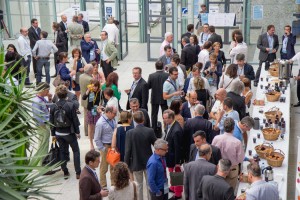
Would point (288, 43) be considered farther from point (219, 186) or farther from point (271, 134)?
point (219, 186)

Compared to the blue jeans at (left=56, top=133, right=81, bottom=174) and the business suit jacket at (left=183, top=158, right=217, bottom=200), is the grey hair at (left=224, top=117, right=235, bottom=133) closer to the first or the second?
the business suit jacket at (left=183, top=158, right=217, bottom=200)

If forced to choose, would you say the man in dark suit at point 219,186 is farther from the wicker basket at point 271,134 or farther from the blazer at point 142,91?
the blazer at point 142,91

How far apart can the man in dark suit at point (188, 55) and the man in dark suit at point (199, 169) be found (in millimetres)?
5682

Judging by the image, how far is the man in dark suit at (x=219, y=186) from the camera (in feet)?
22.5

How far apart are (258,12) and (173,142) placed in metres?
9.55

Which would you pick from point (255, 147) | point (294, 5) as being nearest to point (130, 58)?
point (294, 5)

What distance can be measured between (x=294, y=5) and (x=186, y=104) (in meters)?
8.60

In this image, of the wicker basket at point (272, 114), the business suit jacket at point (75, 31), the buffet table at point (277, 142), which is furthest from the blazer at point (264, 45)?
the business suit jacket at point (75, 31)

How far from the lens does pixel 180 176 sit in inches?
342

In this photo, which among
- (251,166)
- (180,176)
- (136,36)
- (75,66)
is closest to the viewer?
(251,166)

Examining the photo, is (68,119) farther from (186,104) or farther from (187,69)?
(187,69)

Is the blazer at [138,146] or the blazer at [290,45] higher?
the blazer at [290,45]

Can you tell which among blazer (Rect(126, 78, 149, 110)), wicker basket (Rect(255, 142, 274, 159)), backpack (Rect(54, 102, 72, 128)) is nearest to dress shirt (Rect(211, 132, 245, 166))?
wicker basket (Rect(255, 142, 274, 159))

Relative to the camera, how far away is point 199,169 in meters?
7.42
